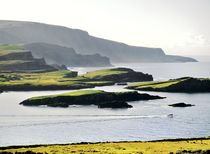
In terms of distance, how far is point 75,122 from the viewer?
16688 centimetres

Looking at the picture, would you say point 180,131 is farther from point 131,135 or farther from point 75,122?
point 75,122

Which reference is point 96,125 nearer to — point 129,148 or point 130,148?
point 129,148

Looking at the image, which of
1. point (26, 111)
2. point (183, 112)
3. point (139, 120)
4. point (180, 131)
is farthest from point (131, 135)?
point (26, 111)

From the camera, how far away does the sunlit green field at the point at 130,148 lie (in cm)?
9500

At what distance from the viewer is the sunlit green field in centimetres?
9500

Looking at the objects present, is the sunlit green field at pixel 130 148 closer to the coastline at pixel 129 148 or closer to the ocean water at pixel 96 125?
the coastline at pixel 129 148

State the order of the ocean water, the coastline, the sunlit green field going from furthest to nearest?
1. the ocean water
2. the coastline
3. the sunlit green field

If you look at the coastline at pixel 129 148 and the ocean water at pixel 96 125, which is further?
the ocean water at pixel 96 125

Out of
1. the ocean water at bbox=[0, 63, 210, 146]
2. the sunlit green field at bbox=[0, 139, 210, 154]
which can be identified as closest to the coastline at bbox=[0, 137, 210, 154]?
the sunlit green field at bbox=[0, 139, 210, 154]

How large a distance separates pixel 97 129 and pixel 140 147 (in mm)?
50406

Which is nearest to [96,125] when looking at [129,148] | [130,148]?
[129,148]

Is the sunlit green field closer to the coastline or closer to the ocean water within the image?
the coastline

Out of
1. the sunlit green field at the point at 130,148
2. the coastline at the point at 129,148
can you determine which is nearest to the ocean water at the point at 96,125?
the coastline at the point at 129,148

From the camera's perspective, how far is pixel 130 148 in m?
101
